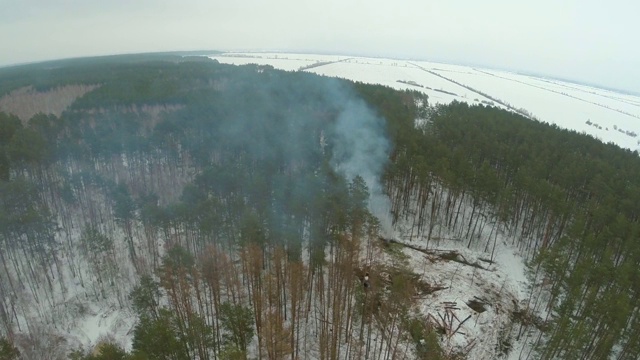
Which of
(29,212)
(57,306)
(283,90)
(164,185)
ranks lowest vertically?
(57,306)

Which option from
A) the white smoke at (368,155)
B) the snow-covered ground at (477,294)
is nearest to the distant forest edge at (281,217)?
the white smoke at (368,155)

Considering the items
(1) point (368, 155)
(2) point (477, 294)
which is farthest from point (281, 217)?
(2) point (477, 294)

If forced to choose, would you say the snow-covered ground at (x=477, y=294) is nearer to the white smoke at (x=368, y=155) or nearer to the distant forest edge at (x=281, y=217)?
the distant forest edge at (x=281, y=217)

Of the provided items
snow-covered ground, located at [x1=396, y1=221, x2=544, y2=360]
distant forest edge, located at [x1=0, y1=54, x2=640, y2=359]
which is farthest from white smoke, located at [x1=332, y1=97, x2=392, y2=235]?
snow-covered ground, located at [x1=396, y1=221, x2=544, y2=360]

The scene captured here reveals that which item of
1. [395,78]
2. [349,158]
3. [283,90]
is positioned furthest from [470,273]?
[395,78]

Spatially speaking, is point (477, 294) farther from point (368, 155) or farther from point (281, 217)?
point (368, 155)

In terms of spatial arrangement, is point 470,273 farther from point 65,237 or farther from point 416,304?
point 65,237

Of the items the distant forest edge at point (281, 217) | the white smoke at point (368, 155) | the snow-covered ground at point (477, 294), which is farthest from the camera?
the white smoke at point (368, 155)

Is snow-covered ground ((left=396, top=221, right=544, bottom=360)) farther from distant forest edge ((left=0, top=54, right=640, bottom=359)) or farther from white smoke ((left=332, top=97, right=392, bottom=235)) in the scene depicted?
white smoke ((left=332, top=97, right=392, bottom=235))
